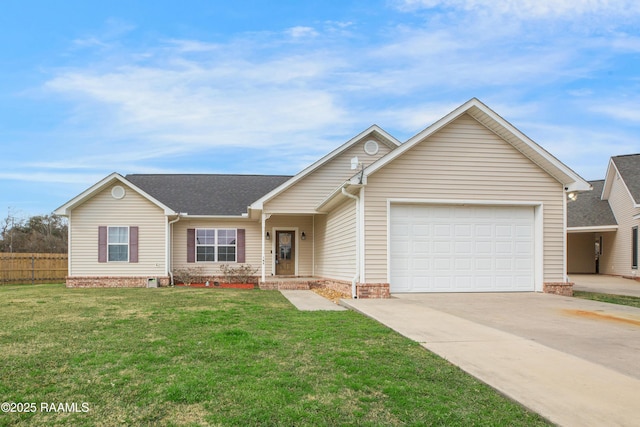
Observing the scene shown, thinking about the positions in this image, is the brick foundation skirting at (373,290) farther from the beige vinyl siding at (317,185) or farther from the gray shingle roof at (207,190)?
the gray shingle roof at (207,190)

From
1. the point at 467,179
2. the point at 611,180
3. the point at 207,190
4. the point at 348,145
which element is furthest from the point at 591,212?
the point at 207,190

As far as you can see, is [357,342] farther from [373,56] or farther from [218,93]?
[218,93]

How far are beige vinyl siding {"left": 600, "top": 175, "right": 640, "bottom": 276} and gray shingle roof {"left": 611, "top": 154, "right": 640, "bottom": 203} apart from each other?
391 mm

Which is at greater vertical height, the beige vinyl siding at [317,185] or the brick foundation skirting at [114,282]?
the beige vinyl siding at [317,185]

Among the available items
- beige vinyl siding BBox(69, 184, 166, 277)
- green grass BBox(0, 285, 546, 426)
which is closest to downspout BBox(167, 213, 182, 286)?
beige vinyl siding BBox(69, 184, 166, 277)

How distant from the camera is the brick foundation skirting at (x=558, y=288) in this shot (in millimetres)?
12750

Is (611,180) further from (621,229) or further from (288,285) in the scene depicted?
(288,285)

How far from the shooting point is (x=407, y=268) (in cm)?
1243

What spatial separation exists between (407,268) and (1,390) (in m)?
9.58

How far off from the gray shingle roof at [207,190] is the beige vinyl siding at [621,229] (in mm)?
15759

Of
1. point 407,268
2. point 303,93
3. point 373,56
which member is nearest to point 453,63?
point 373,56

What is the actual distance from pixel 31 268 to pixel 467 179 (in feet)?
61.0

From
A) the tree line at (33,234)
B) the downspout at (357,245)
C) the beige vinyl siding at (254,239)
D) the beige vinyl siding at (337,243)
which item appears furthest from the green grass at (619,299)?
the tree line at (33,234)

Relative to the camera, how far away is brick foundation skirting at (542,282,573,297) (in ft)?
41.8
